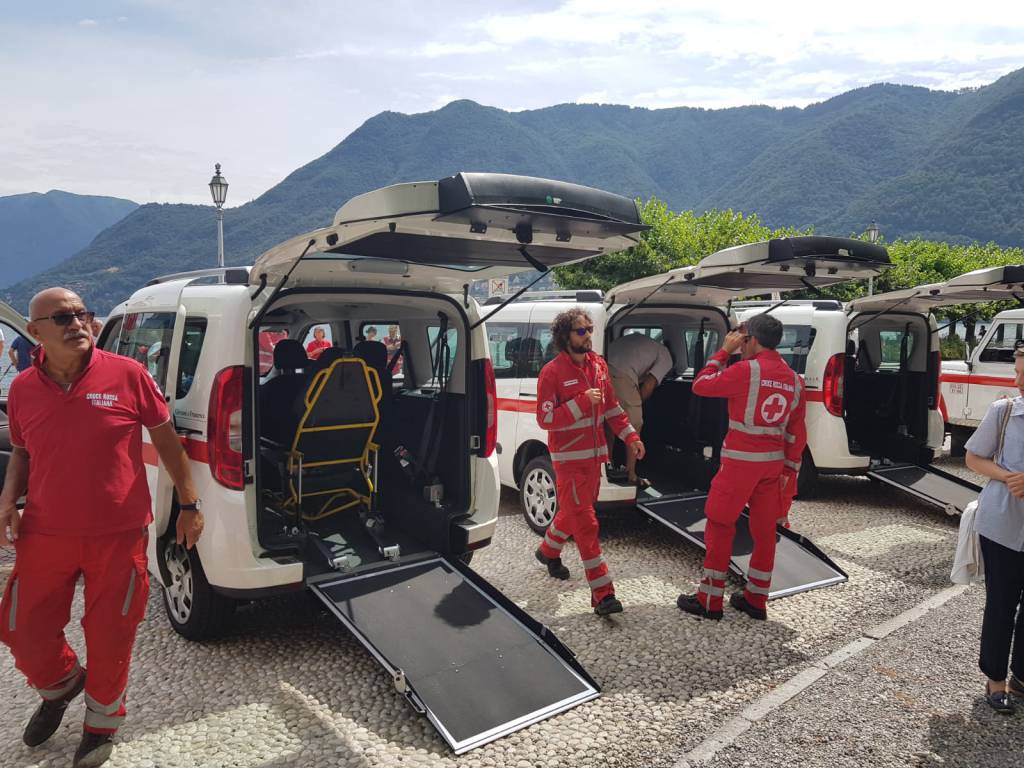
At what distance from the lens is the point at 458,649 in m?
3.56

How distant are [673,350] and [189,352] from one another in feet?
15.5

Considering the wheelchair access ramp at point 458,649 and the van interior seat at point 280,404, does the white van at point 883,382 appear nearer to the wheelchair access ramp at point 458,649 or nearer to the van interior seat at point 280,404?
the wheelchair access ramp at point 458,649

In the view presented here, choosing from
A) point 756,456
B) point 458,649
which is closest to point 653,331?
point 756,456

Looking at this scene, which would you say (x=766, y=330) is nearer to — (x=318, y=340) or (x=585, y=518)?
(x=585, y=518)

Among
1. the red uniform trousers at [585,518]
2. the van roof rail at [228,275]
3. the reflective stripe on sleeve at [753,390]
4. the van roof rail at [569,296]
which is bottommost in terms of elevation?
the red uniform trousers at [585,518]

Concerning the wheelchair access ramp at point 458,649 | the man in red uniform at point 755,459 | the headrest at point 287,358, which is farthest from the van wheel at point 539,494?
the headrest at point 287,358

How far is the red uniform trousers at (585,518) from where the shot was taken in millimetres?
4371

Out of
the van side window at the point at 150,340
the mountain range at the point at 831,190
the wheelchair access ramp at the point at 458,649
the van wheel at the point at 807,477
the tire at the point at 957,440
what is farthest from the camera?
the mountain range at the point at 831,190

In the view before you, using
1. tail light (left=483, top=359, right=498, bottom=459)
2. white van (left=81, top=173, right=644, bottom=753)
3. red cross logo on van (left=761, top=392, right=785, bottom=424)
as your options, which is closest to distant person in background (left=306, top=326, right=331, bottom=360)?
white van (left=81, top=173, right=644, bottom=753)

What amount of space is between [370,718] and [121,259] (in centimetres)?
13238

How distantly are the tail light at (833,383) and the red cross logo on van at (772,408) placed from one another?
2.94m

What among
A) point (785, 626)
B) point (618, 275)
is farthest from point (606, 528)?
point (618, 275)

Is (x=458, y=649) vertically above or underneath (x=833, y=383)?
underneath

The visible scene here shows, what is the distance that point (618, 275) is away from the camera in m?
16.4
